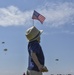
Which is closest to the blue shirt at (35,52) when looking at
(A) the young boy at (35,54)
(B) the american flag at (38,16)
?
(A) the young boy at (35,54)

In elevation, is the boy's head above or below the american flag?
below

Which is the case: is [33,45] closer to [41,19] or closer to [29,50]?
[29,50]

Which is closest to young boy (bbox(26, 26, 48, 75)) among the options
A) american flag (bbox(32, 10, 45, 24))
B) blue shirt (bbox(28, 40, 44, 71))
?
blue shirt (bbox(28, 40, 44, 71))

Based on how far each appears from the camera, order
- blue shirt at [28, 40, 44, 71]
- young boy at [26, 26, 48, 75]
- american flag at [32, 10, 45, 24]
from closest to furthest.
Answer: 1. young boy at [26, 26, 48, 75]
2. blue shirt at [28, 40, 44, 71]
3. american flag at [32, 10, 45, 24]

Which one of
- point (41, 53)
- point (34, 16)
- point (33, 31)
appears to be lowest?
point (41, 53)

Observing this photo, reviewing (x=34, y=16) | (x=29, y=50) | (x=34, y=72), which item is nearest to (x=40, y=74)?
(x=34, y=72)

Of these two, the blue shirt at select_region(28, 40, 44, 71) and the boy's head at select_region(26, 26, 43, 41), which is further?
the boy's head at select_region(26, 26, 43, 41)

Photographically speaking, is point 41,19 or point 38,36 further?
point 41,19

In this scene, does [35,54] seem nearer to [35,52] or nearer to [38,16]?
[35,52]

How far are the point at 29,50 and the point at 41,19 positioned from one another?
5553 millimetres

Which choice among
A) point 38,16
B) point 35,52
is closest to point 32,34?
point 35,52

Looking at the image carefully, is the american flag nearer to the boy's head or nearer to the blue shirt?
the boy's head

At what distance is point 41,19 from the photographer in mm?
16500

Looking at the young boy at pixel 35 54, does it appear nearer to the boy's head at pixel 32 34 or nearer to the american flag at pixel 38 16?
the boy's head at pixel 32 34
